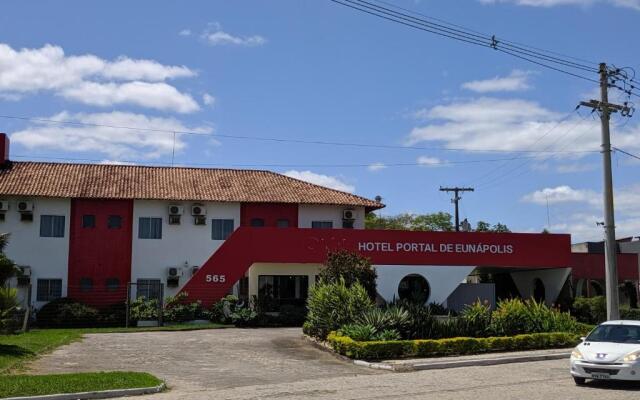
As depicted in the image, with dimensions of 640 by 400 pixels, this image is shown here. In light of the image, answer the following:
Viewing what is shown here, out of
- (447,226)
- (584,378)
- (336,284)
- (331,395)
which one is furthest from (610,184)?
(447,226)

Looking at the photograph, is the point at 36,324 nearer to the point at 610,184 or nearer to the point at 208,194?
the point at 208,194

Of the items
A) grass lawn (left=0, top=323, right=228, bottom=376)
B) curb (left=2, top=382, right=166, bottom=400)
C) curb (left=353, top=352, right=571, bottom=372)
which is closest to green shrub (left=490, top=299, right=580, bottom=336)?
curb (left=353, top=352, right=571, bottom=372)

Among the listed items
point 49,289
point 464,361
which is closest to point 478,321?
point 464,361

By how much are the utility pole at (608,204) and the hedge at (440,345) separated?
217 centimetres

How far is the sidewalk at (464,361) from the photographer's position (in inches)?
698

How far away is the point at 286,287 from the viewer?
1398 inches

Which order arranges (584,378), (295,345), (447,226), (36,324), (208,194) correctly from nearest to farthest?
(584,378) < (295,345) < (36,324) < (208,194) < (447,226)

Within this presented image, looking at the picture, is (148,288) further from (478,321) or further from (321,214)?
(478,321)

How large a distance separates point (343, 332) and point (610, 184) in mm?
10429

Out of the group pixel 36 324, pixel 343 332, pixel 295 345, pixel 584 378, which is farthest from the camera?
pixel 36 324

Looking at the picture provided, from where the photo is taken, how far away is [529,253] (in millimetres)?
35312

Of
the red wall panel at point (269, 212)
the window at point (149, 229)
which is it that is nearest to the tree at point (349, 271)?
the red wall panel at point (269, 212)

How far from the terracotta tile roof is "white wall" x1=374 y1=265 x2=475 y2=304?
26.7 feet

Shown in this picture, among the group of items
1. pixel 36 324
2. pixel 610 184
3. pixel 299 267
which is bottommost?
pixel 36 324
